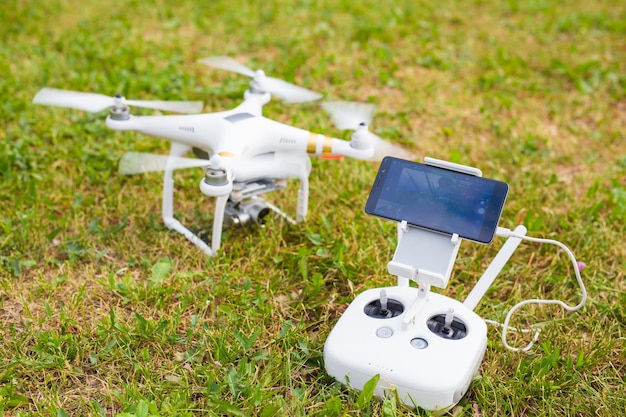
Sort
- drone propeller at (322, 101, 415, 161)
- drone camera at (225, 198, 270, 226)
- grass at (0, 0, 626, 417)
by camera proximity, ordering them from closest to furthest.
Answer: grass at (0, 0, 626, 417)
drone propeller at (322, 101, 415, 161)
drone camera at (225, 198, 270, 226)

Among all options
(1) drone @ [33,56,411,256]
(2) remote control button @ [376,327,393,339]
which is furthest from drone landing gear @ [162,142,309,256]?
(2) remote control button @ [376,327,393,339]

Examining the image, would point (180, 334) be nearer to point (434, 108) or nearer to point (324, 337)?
point (324, 337)

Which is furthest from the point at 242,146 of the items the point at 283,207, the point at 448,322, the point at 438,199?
the point at 448,322

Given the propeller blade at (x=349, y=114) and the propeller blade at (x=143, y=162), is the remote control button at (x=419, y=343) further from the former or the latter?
the propeller blade at (x=143, y=162)

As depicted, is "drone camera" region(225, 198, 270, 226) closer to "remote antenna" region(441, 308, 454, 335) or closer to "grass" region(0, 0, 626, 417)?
"grass" region(0, 0, 626, 417)

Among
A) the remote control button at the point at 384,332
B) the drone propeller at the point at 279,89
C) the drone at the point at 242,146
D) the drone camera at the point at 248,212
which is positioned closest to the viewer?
the remote control button at the point at 384,332

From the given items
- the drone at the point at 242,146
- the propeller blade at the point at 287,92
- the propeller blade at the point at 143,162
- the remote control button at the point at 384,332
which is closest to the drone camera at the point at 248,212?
the drone at the point at 242,146

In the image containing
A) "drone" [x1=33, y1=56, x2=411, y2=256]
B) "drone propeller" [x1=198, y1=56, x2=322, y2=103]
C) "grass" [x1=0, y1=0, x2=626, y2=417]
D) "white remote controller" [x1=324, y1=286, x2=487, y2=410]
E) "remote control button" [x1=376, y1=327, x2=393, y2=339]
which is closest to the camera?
"white remote controller" [x1=324, y1=286, x2=487, y2=410]

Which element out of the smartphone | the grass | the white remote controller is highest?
the smartphone
